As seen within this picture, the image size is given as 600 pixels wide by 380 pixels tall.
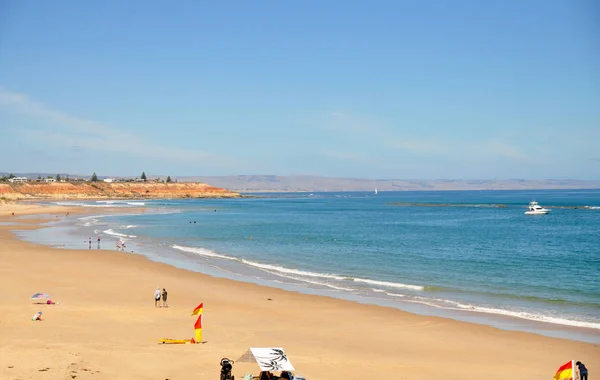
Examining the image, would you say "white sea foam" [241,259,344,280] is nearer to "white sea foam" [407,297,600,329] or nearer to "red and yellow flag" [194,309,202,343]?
"white sea foam" [407,297,600,329]

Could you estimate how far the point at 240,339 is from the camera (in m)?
19.6

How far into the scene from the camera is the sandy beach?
15.8 metres

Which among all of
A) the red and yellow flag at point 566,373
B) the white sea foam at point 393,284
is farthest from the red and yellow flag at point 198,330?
the white sea foam at point 393,284

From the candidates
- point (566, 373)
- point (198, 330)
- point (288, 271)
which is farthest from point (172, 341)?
point (288, 271)

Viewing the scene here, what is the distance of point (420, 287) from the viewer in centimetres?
3088

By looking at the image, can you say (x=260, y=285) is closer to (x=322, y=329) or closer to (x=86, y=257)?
(x=322, y=329)

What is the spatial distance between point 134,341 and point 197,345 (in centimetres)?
213

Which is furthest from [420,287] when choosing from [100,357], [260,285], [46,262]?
[46,262]

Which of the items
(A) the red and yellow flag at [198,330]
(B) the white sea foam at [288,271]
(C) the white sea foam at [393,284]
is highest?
(A) the red and yellow flag at [198,330]

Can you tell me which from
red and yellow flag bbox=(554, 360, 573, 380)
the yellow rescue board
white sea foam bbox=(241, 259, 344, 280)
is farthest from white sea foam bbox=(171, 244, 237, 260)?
red and yellow flag bbox=(554, 360, 573, 380)

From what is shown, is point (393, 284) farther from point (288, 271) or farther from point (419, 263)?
point (419, 263)

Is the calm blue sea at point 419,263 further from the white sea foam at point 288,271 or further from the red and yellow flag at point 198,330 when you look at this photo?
the red and yellow flag at point 198,330

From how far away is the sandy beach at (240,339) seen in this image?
15805 millimetres

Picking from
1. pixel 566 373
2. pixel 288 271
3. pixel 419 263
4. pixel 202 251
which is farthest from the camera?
pixel 202 251
